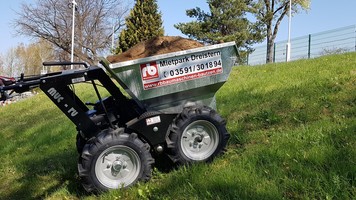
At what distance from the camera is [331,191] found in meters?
2.95

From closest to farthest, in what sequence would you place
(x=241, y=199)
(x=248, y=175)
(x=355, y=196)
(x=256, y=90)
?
(x=355, y=196), (x=241, y=199), (x=248, y=175), (x=256, y=90)

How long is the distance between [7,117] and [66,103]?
982 cm

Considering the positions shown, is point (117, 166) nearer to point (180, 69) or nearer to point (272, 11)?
point (180, 69)

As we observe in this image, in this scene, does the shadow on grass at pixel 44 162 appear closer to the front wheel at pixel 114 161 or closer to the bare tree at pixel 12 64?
the front wheel at pixel 114 161

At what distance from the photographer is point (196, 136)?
13.8 feet

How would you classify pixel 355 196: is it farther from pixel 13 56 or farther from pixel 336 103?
pixel 13 56

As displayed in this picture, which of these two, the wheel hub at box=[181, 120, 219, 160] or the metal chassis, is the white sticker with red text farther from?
the wheel hub at box=[181, 120, 219, 160]

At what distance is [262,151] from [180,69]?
4.17 feet

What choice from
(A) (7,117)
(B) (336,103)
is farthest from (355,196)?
(A) (7,117)

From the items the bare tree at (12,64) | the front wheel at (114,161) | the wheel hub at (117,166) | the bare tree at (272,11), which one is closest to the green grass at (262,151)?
the front wheel at (114,161)

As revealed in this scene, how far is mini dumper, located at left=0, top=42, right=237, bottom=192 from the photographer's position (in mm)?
3869

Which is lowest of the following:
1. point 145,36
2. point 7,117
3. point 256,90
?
point 7,117

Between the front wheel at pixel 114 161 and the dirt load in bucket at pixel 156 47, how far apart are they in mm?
881

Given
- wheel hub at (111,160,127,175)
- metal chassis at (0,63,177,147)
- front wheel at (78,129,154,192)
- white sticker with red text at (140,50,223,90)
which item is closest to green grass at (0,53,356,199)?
front wheel at (78,129,154,192)
